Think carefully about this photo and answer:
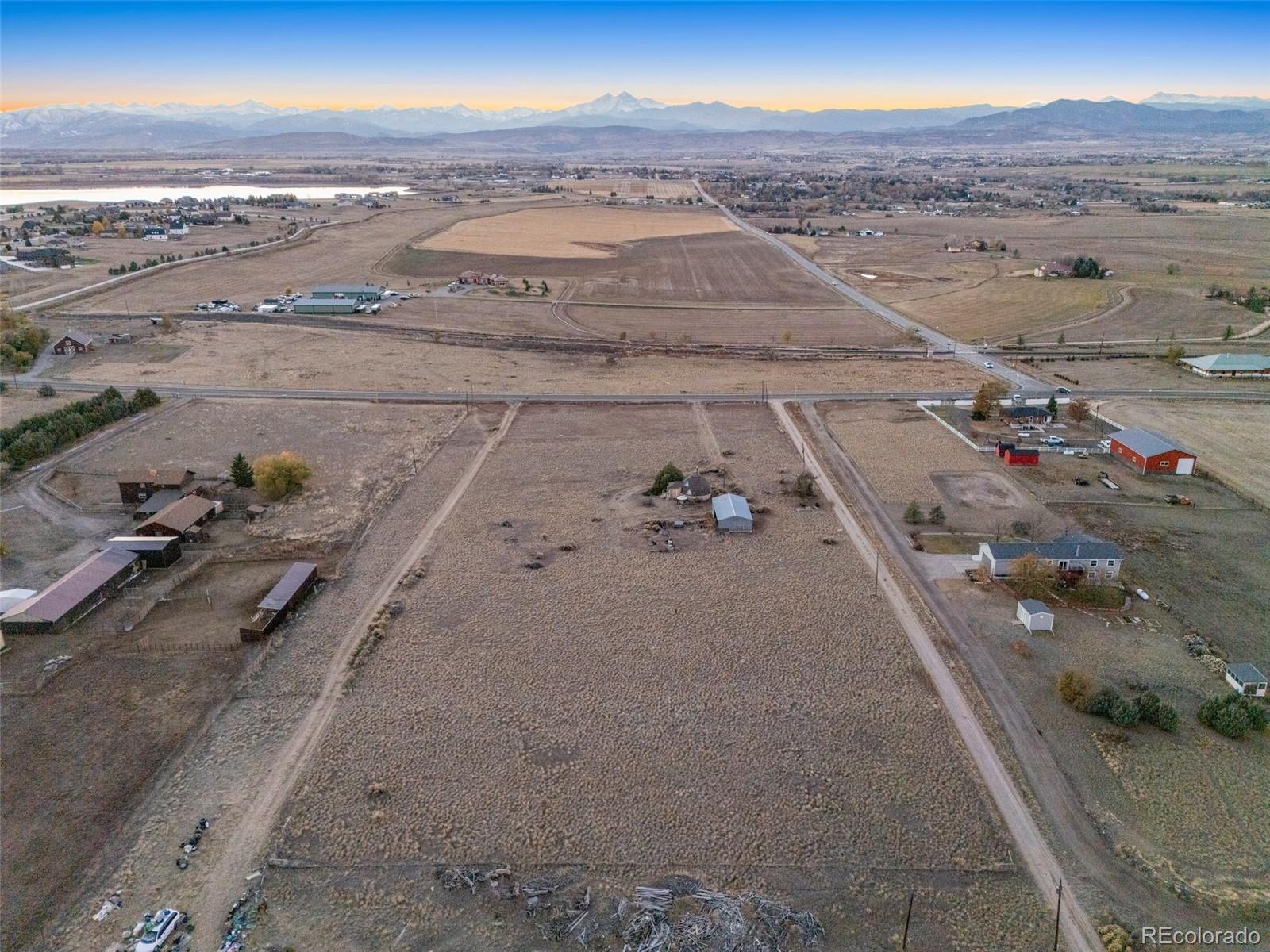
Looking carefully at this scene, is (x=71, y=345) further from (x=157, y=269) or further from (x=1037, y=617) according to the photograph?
(x=1037, y=617)

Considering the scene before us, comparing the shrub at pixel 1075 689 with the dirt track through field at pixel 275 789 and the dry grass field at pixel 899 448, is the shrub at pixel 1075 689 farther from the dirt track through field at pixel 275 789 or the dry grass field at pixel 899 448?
the dirt track through field at pixel 275 789

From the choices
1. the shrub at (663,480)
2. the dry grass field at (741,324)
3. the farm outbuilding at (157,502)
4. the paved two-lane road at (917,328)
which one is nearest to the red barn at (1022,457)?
the paved two-lane road at (917,328)

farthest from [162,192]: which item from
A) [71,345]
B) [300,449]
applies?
[300,449]

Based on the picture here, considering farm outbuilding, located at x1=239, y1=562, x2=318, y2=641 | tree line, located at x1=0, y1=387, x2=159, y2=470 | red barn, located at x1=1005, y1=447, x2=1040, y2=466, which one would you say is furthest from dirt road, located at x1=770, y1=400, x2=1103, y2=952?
tree line, located at x1=0, y1=387, x2=159, y2=470

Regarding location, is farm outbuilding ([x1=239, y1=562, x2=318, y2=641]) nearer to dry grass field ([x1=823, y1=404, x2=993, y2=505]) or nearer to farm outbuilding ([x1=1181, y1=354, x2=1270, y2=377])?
dry grass field ([x1=823, y1=404, x2=993, y2=505])

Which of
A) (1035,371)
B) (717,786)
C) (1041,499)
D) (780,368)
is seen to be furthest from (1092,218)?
(717,786)
